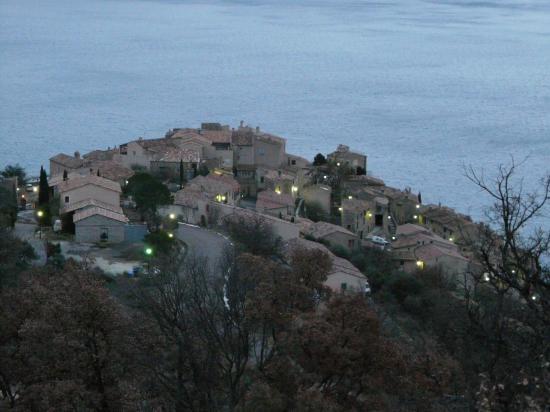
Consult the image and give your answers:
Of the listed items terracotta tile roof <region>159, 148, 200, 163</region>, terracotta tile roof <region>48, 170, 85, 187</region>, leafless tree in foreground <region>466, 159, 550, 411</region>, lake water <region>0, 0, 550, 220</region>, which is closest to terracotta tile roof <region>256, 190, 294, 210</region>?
terracotta tile roof <region>159, 148, 200, 163</region>

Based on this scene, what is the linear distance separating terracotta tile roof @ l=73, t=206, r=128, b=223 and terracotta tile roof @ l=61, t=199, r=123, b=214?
0.78 feet

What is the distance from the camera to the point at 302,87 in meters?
42.1

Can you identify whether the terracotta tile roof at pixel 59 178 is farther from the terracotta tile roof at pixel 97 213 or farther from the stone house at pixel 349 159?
the stone house at pixel 349 159

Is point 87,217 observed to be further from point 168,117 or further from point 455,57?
point 455,57

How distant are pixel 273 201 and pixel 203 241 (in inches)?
150

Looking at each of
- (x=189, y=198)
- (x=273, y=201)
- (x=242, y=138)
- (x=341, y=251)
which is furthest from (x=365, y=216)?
(x=189, y=198)

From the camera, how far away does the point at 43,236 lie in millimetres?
13805

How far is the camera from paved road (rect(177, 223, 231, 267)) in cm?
1361

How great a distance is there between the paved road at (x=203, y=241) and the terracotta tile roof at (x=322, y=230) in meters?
2.00

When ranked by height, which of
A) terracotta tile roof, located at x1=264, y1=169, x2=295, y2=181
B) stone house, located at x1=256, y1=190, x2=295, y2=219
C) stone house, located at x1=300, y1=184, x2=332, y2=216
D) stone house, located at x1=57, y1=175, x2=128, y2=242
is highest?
stone house, located at x1=57, y1=175, x2=128, y2=242

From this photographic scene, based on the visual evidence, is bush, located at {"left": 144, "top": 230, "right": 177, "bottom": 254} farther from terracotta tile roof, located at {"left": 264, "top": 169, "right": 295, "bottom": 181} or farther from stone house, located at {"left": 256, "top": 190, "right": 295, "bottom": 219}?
terracotta tile roof, located at {"left": 264, "top": 169, "right": 295, "bottom": 181}

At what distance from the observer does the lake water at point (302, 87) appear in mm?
29516

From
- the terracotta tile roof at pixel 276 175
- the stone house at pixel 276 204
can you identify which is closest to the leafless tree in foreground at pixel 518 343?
the stone house at pixel 276 204

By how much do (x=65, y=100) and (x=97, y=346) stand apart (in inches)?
1235
